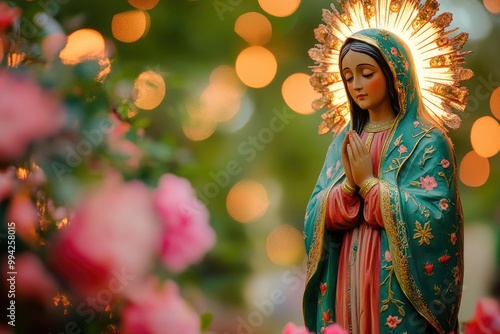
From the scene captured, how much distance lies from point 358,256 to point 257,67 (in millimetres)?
1112

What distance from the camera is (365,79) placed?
1.73 m

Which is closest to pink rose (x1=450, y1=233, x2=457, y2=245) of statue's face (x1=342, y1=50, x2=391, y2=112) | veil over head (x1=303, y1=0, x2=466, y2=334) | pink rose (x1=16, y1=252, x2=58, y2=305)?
veil over head (x1=303, y1=0, x2=466, y2=334)

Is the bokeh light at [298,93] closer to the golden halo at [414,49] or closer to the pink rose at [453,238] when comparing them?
the golden halo at [414,49]

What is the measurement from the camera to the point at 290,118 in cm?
251

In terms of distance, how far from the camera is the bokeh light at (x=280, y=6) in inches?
97.2

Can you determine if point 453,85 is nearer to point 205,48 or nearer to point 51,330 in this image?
point 205,48

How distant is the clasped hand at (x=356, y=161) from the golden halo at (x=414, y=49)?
Result: 224 millimetres

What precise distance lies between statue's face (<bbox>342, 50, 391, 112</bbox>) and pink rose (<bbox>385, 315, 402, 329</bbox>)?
51cm

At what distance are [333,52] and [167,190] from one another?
3.24 feet

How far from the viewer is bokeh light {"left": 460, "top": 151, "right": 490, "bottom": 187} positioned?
2.51 m

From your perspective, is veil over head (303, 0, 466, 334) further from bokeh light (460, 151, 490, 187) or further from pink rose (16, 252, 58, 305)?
pink rose (16, 252, 58, 305)

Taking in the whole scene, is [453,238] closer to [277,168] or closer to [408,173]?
[408,173]

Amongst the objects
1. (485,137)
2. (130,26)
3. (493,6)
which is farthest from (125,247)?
(493,6)

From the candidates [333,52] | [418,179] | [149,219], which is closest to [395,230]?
[418,179]
